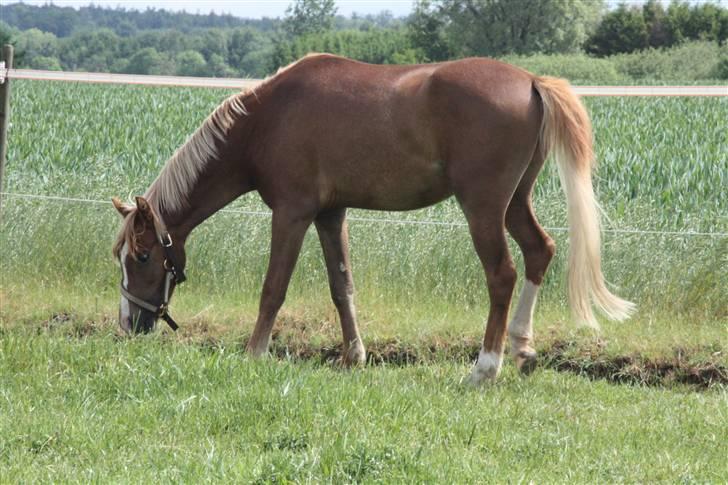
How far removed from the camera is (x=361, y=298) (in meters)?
7.79

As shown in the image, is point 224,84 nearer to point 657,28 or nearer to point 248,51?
point 657,28

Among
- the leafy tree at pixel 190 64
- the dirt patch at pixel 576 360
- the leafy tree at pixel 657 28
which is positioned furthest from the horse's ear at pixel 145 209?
the leafy tree at pixel 190 64

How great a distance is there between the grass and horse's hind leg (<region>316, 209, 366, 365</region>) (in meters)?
0.80

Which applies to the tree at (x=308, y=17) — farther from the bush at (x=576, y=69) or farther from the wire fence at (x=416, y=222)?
the wire fence at (x=416, y=222)

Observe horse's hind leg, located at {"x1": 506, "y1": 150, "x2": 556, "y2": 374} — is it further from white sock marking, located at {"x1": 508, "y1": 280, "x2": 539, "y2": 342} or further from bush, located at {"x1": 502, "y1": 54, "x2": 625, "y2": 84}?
bush, located at {"x1": 502, "y1": 54, "x2": 625, "y2": 84}

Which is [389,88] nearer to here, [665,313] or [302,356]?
[302,356]

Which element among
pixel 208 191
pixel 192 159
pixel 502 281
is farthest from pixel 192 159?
pixel 502 281

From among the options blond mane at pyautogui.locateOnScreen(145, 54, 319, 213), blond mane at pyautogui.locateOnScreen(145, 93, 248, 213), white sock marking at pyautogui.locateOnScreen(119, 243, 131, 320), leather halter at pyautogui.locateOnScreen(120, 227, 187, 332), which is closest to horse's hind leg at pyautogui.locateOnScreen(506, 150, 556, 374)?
blond mane at pyautogui.locateOnScreen(145, 54, 319, 213)

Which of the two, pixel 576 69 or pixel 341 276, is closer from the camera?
pixel 341 276

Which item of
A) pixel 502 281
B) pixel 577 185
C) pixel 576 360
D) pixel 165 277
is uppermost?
pixel 577 185

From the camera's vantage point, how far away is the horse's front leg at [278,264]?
6070 millimetres

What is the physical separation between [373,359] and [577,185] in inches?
77.8

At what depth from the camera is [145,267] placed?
6.27m

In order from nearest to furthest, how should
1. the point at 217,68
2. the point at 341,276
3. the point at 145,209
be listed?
the point at 145,209 → the point at 341,276 → the point at 217,68
